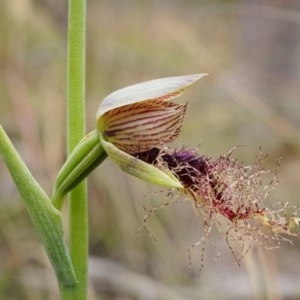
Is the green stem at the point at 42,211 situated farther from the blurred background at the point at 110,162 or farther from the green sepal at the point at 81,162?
the blurred background at the point at 110,162

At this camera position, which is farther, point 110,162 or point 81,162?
point 110,162

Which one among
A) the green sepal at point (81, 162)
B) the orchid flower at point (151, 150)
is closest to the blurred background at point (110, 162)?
the orchid flower at point (151, 150)

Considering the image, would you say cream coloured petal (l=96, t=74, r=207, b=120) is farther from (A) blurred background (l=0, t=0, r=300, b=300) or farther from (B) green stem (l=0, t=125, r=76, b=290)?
(A) blurred background (l=0, t=0, r=300, b=300)

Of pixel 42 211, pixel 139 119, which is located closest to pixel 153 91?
pixel 139 119

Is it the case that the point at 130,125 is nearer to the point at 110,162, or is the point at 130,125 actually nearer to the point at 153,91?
the point at 153,91

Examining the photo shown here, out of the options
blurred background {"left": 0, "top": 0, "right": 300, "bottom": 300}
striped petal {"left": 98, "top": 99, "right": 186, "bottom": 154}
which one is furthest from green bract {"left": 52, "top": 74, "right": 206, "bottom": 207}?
blurred background {"left": 0, "top": 0, "right": 300, "bottom": 300}

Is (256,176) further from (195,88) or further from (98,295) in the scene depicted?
(195,88)

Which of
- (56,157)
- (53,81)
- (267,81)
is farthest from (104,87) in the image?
(267,81)
